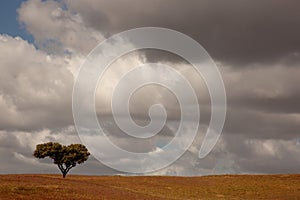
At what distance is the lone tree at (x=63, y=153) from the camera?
99.2 metres

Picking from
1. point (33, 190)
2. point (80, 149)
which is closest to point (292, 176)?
point (80, 149)

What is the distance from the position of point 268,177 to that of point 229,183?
595 inches

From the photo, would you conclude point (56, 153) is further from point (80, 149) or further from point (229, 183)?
point (229, 183)

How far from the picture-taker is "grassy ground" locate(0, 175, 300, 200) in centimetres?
5206

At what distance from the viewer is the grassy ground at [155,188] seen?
52.1 meters

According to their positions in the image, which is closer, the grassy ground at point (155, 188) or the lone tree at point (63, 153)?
the grassy ground at point (155, 188)

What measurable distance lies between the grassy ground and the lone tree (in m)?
10.2

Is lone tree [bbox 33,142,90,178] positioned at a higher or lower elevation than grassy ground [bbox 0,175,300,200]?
higher

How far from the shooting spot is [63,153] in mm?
100438

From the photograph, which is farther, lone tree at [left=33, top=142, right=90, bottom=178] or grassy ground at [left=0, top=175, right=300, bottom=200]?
lone tree at [left=33, top=142, right=90, bottom=178]

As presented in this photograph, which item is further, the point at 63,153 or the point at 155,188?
the point at 63,153

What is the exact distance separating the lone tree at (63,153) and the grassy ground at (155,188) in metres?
10.2

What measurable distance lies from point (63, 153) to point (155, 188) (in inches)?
1176

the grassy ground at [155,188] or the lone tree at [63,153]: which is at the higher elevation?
the lone tree at [63,153]
